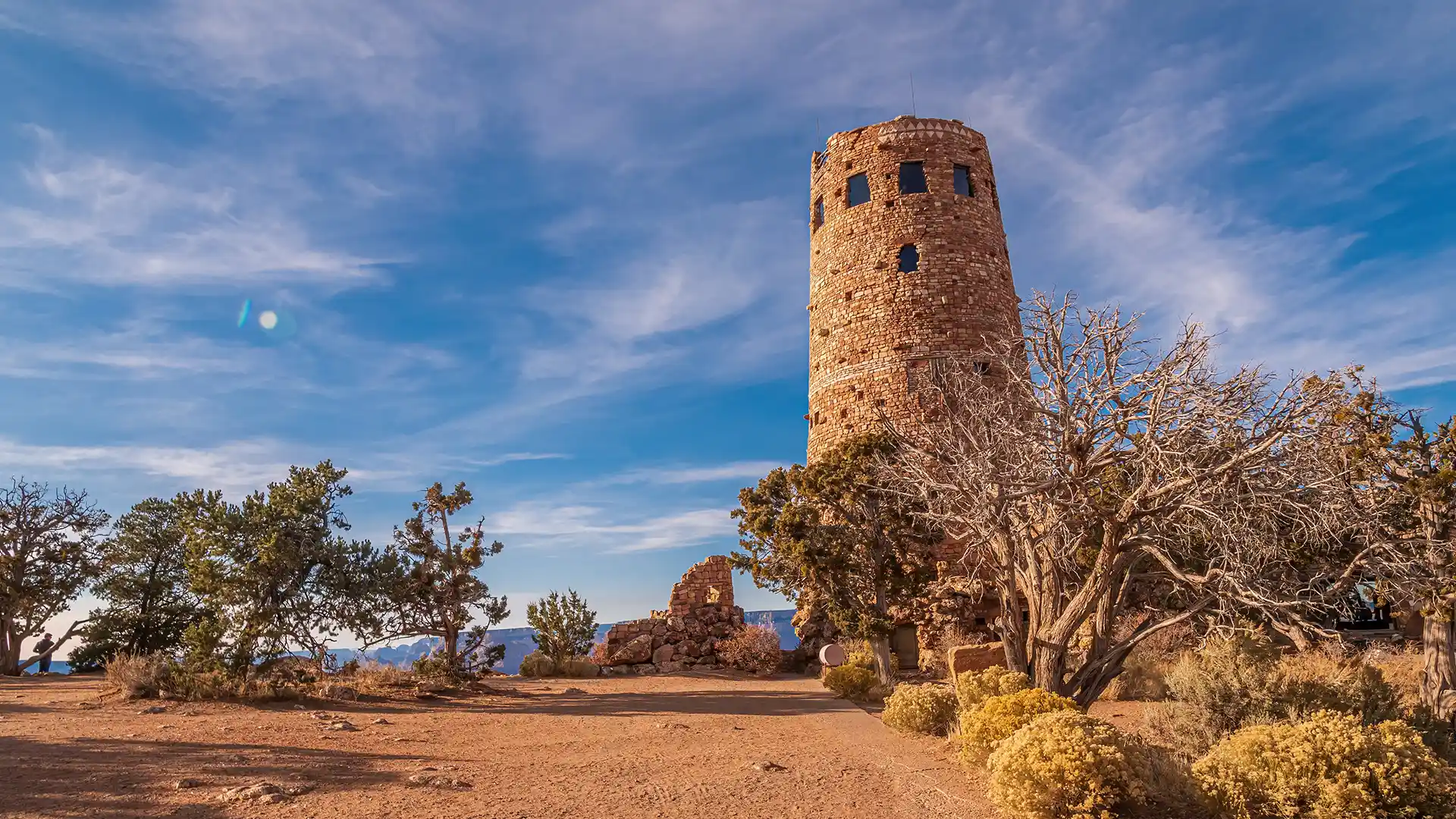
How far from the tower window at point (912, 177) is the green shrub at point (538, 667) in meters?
18.0

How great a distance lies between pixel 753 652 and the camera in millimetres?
24500

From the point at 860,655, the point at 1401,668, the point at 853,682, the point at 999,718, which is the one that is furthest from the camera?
the point at 860,655

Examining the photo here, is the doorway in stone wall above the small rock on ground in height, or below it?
above

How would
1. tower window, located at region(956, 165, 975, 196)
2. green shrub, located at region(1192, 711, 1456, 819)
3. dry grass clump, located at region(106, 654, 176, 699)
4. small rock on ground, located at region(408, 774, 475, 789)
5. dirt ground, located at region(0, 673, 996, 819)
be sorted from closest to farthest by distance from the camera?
green shrub, located at region(1192, 711, 1456, 819) → dirt ground, located at region(0, 673, 996, 819) → small rock on ground, located at region(408, 774, 475, 789) → dry grass clump, located at region(106, 654, 176, 699) → tower window, located at region(956, 165, 975, 196)

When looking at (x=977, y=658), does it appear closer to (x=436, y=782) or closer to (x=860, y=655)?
(x=860, y=655)

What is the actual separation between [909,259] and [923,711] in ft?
55.8

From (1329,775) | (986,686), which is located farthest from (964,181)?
(1329,775)

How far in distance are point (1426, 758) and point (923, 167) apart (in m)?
22.6

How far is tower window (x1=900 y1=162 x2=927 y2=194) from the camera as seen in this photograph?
26.7 metres

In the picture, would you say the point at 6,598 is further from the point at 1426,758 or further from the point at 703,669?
the point at 1426,758

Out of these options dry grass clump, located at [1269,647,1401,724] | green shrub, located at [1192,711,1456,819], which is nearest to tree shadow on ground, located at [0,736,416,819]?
green shrub, located at [1192,711,1456,819]

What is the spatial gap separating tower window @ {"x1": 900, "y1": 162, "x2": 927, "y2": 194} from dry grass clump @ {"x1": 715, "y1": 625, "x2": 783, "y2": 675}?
48.3 feet

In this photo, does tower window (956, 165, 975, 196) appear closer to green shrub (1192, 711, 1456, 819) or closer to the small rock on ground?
green shrub (1192, 711, 1456, 819)

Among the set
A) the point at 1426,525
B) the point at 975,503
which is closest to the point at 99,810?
the point at 975,503
